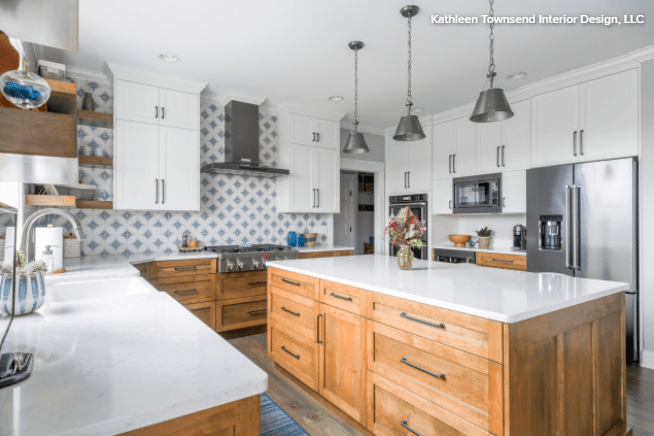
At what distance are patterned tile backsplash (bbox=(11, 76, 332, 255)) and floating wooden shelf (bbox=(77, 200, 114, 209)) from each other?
0.21 metres

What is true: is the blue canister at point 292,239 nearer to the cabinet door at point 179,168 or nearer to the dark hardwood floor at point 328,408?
the cabinet door at point 179,168

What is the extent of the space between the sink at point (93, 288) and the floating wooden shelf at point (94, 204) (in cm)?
147

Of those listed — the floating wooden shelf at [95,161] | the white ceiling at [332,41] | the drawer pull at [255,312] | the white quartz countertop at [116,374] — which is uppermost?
the white ceiling at [332,41]

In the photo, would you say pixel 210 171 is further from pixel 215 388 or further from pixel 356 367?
pixel 215 388

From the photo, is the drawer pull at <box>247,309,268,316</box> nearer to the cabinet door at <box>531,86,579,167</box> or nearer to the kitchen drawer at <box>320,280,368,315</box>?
the kitchen drawer at <box>320,280,368,315</box>

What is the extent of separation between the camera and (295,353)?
99.7 inches

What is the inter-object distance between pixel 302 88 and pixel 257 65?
2.27 feet

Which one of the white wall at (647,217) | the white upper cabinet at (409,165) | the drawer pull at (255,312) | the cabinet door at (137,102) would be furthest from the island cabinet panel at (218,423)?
the white upper cabinet at (409,165)

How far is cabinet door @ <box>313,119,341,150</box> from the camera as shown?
4.69 metres

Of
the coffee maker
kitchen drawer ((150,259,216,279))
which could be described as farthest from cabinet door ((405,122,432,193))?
kitchen drawer ((150,259,216,279))

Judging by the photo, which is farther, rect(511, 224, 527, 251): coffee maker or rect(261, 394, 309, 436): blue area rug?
rect(511, 224, 527, 251): coffee maker

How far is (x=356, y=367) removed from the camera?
2.00 m

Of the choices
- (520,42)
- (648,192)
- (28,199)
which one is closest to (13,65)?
(28,199)

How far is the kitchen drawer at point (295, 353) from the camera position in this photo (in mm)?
2354
